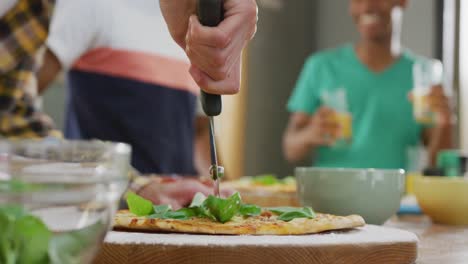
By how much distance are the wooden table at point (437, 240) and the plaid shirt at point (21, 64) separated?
0.94m

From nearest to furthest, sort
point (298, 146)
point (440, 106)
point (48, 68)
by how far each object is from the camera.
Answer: point (48, 68) → point (440, 106) → point (298, 146)

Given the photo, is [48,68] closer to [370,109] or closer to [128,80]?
[128,80]

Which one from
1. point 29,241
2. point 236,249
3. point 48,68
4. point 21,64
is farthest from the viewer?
point 48,68

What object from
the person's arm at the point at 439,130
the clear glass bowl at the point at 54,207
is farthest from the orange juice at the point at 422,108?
the clear glass bowl at the point at 54,207

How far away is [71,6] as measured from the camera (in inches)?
71.9

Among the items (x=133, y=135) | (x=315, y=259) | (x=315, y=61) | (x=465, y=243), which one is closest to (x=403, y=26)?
(x=315, y=61)

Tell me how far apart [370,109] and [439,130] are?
29cm

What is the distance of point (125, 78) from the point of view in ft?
6.31

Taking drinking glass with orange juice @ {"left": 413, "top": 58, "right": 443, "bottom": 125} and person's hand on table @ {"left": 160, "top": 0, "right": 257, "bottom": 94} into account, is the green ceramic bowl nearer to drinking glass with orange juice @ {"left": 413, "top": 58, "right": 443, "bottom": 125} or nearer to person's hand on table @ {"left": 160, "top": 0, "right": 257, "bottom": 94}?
person's hand on table @ {"left": 160, "top": 0, "right": 257, "bottom": 94}

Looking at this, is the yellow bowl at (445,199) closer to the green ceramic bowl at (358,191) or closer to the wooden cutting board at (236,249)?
the green ceramic bowl at (358,191)

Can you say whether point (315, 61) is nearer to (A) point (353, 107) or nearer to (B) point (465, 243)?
(A) point (353, 107)

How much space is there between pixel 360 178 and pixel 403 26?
11.5ft

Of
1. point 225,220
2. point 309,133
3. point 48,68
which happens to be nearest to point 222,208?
point 225,220

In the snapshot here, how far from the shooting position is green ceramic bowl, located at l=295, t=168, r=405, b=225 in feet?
3.39
